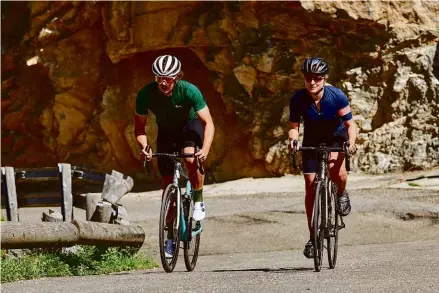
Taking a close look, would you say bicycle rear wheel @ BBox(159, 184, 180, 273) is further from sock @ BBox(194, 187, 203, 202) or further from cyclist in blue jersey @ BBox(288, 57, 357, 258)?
cyclist in blue jersey @ BBox(288, 57, 357, 258)

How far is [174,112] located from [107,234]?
7.30 feet

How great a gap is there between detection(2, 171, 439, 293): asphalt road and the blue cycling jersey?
1.29m

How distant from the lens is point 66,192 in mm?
13961

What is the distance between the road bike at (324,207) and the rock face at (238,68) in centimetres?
1266

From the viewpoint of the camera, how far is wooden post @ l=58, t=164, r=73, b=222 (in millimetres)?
13898

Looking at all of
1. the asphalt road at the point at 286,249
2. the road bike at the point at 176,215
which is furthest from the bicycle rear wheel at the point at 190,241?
the asphalt road at the point at 286,249

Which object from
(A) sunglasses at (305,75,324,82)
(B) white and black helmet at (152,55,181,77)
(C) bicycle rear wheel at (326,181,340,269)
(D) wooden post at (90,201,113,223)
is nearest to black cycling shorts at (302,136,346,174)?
(C) bicycle rear wheel at (326,181,340,269)

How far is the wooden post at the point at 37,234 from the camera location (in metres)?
8.85

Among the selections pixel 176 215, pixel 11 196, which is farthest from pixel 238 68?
pixel 176 215

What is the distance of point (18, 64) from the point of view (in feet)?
83.6

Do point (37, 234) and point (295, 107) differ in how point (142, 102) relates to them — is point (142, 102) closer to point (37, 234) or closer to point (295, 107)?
point (295, 107)

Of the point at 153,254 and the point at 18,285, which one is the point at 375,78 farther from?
the point at 18,285

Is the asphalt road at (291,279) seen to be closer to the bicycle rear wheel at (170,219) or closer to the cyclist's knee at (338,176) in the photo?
the bicycle rear wheel at (170,219)

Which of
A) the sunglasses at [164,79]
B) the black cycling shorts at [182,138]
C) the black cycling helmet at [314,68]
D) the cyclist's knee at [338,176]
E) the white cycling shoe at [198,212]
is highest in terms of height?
the black cycling helmet at [314,68]
